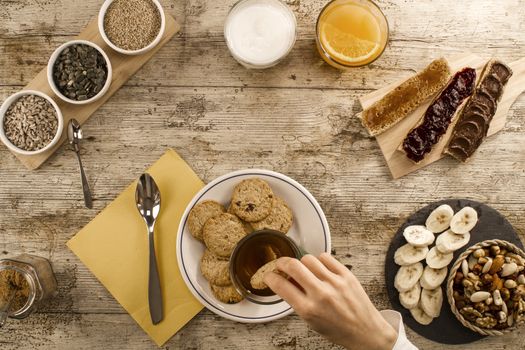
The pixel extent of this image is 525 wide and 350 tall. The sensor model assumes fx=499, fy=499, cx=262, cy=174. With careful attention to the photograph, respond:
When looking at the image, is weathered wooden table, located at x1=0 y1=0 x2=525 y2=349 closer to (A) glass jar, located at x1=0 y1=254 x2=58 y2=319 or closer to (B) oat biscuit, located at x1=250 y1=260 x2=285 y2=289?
(A) glass jar, located at x1=0 y1=254 x2=58 y2=319

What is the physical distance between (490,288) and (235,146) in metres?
0.89

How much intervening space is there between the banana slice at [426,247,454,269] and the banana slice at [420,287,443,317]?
8 centimetres

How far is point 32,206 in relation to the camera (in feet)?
5.23

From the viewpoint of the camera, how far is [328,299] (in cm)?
100

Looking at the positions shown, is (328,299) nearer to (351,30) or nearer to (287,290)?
(287,290)

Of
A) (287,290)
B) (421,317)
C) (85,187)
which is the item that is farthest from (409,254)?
(85,187)

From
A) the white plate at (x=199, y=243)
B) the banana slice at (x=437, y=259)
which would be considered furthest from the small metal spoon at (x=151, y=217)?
the banana slice at (x=437, y=259)

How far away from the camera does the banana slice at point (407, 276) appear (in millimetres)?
1552

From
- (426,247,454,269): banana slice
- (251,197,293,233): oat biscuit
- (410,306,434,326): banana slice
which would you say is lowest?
(410,306,434,326): banana slice

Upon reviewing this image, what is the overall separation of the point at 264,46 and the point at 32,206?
35.2 inches

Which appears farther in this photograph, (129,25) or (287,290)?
(129,25)

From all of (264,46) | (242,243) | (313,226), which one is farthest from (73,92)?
(313,226)

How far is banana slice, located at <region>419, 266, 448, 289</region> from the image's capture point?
5.08ft

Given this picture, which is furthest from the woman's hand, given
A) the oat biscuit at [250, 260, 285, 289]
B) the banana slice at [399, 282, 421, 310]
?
the banana slice at [399, 282, 421, 310]
